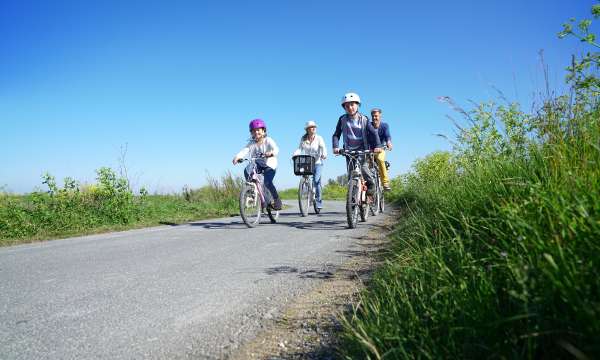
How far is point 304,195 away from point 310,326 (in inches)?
308

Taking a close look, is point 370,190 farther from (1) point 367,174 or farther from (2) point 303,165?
(2) point 303,165

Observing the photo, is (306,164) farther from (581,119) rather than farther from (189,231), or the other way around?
(581,119)

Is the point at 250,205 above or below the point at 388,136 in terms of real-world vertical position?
below

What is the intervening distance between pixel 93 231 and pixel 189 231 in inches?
83.7

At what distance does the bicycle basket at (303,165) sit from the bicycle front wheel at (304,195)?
1.05 ft

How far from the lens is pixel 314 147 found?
35.4 feet

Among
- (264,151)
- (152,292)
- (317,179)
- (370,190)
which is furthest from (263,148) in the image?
(152,292)

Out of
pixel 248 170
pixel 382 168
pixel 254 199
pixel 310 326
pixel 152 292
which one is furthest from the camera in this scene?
pixel 382 168

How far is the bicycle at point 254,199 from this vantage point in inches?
326

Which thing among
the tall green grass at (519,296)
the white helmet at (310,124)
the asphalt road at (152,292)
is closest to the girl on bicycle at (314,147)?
the white helmet at (310,124)

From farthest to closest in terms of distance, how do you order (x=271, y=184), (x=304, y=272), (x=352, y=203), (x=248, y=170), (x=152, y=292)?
(x=271, y=184)
(x=248, y=170)
(x=352, y=203)
(x=304, y=272)
(x=152, y=292)

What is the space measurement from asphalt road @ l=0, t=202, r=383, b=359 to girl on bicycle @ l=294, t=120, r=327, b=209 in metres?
4.38

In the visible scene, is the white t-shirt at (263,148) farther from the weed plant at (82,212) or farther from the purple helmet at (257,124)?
the weed plant at (82,212)

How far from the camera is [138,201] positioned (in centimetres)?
1094
